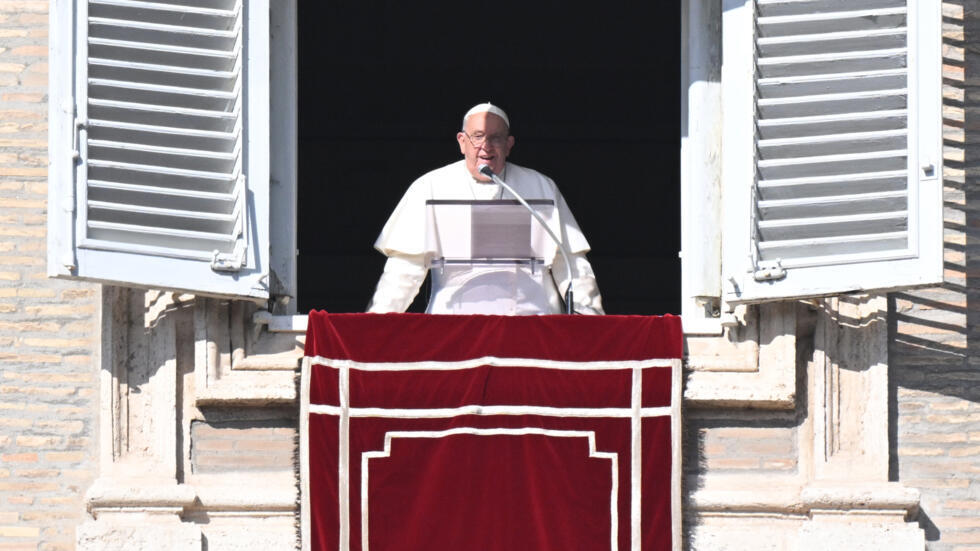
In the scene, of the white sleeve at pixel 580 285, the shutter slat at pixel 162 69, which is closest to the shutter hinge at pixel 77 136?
the shutter slat at pixel 162 69

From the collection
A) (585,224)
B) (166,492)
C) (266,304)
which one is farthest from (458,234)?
(585,224)

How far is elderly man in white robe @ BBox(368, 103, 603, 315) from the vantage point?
1006 cm

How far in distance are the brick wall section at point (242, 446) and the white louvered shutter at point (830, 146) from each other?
1.63 meters

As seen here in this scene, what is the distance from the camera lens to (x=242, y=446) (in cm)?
966

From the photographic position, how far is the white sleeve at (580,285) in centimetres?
1022

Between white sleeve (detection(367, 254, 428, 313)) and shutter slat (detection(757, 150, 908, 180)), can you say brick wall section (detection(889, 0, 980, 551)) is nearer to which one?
shutter slat (detection(757, 150, 908, 180))

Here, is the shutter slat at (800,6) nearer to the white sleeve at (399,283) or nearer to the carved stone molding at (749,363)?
the carved stone molding at (749,363)

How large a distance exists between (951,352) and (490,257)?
5.58 ft

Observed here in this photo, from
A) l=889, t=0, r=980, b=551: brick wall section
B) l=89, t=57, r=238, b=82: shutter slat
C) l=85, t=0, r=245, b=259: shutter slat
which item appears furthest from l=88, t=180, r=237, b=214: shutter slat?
l=889, t=0, r=980, b=551: brick wall section

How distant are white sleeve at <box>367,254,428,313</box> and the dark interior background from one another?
3.76 m

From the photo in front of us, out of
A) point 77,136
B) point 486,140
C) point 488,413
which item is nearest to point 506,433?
point 488,413

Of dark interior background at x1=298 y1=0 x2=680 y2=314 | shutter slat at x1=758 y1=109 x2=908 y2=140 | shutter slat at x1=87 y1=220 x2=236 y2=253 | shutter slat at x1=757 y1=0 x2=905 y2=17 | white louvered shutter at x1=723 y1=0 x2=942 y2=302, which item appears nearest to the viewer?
shutter slat at x1=87 y1=220 x2=236 y2=253

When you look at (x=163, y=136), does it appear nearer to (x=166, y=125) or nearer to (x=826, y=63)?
(x=166, y=125)

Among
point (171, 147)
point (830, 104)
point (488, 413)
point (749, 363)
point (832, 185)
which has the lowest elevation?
point (488, 413)
